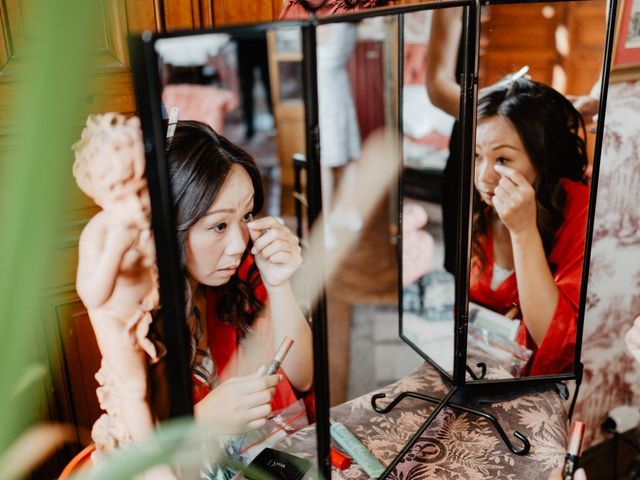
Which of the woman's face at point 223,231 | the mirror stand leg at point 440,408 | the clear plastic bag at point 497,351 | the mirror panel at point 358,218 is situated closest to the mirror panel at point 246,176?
the woman's face at point 223,231

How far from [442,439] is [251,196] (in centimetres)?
60

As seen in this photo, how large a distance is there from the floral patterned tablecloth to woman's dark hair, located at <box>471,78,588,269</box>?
13.6 inches

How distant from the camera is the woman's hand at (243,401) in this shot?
0.82m

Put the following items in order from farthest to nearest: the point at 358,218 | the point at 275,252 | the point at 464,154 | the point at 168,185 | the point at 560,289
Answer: the point at 358,218 → the point at 560,289 → the point at 464,154 → the point at 275,252 → the point at 168,185

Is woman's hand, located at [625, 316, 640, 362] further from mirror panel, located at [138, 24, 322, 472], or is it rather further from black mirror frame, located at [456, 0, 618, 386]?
mirror panel, located at [138, 24, 322, 472]

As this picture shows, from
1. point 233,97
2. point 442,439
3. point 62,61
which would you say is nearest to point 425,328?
point 442,439

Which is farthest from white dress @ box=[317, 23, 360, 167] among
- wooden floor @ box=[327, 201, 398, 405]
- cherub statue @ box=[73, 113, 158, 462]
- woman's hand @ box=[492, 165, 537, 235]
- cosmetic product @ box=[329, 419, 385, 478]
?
cherub statue @ box=[73, 113, 158, 462]

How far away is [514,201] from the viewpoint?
1104 millimetres

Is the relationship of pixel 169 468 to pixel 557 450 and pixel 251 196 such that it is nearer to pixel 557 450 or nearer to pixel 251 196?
pixel 251 196

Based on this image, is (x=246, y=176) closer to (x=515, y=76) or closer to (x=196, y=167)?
(x=196, y=167)

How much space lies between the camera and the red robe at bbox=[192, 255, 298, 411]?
85 cm

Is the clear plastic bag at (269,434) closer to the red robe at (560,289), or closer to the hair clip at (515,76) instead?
the red robe at (560,289)

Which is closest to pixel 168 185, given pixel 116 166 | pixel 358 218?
pixel 116 166

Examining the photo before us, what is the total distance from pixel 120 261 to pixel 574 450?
0.64 m
